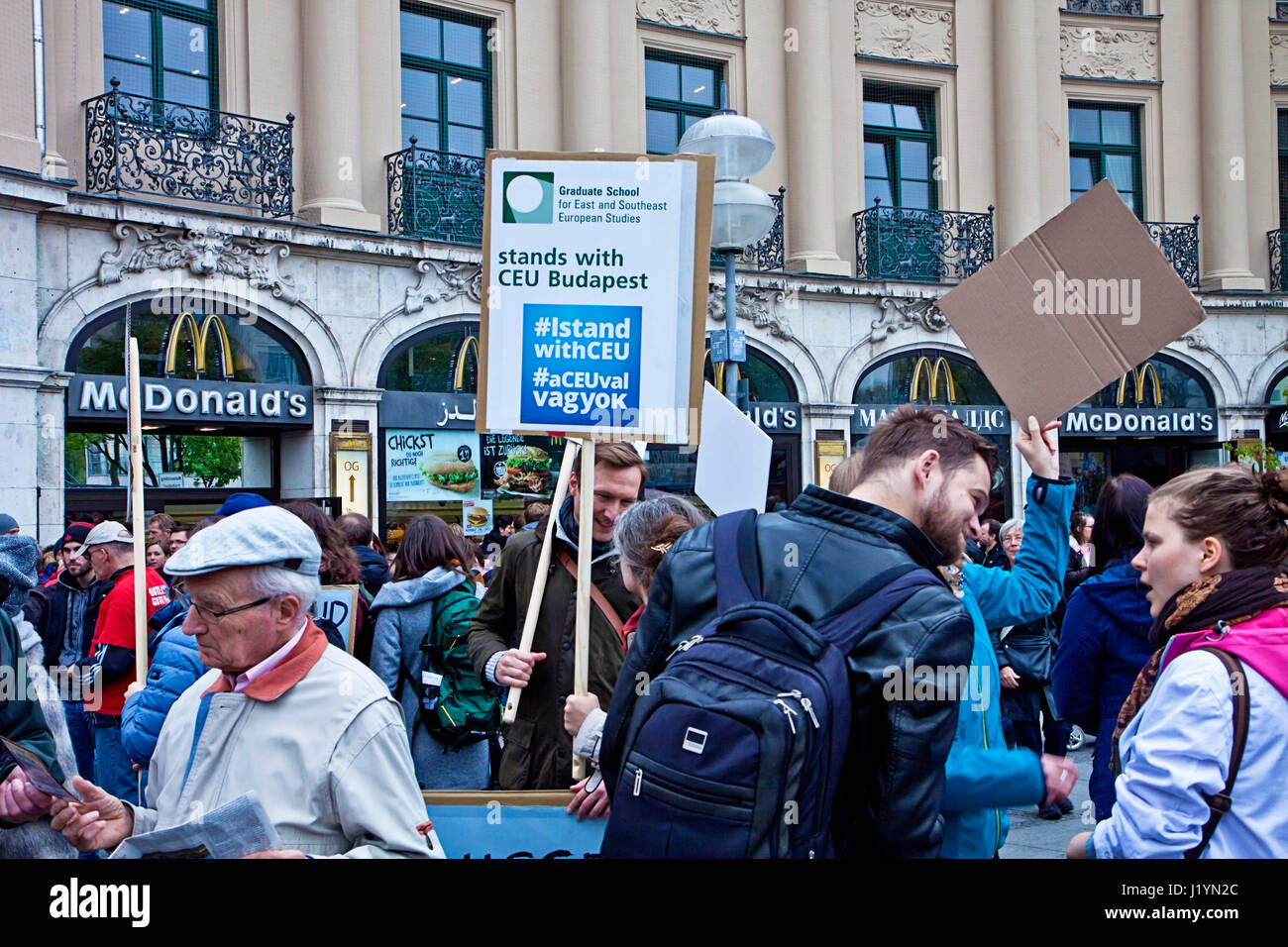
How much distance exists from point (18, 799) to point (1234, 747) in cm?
268

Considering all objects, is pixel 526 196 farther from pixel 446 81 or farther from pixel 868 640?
pixel 446 81

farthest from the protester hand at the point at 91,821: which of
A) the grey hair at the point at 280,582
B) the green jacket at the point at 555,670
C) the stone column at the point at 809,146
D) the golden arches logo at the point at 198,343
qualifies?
the stone column at the point at 809,146

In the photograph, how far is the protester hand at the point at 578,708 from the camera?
326 cm

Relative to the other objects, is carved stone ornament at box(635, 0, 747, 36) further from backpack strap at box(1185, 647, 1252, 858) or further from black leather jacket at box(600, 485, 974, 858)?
backpack strap at box(1185, 647, 1252, 858)

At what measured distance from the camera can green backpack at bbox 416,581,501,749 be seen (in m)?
4.96

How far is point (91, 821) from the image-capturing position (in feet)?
8.00

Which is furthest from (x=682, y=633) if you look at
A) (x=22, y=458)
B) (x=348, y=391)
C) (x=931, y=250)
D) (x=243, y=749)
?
(x=931, y=250)

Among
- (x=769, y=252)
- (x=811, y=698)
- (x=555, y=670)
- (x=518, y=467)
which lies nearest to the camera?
(x=811, y=698)

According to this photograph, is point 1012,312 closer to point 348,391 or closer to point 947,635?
point 947,635

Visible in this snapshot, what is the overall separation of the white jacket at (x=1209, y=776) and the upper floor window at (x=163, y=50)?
14.3m

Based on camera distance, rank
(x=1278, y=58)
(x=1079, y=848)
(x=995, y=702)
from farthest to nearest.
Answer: (x=1278, y=58) < (x=995, y=702) < (x=1079, y=848)

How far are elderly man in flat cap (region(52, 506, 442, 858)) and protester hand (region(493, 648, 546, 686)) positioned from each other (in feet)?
3.59

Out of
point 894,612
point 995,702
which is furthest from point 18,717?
point 995,702
